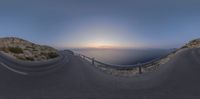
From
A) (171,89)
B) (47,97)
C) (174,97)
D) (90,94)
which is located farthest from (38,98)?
(171,89)

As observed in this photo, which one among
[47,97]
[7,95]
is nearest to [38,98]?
[47,97]

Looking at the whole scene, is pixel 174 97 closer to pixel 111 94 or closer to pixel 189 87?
pixel 111 94

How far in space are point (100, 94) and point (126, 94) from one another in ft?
3.24

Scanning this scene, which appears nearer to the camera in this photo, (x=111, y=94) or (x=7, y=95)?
(x=7, y=95)

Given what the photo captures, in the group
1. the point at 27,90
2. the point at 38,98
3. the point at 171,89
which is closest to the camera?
the point at 38,98

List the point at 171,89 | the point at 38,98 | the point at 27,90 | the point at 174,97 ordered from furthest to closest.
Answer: the point at 171,89 → the point at 27,90 → the point at 174,97 → the point at 38,98

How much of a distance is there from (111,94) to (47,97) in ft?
8.15

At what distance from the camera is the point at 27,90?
1466 cm

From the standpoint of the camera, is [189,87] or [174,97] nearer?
[174,97]

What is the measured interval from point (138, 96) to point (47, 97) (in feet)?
10.2

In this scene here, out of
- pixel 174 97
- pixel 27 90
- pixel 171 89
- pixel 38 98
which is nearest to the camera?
pixel 38 98

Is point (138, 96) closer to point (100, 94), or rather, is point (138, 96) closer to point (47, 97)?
point (100, 94)

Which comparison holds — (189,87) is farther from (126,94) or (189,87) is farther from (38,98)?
(38,98)

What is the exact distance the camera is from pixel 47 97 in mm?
12719
